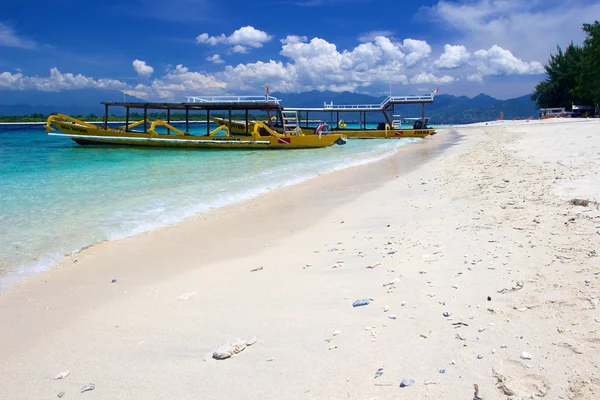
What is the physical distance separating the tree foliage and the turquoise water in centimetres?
4946

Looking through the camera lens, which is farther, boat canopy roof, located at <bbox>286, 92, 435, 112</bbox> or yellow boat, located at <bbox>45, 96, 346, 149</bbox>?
boat canopy roof, located at <bbox>286, 92, 435, 112</bbox>

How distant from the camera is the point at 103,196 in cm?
1162

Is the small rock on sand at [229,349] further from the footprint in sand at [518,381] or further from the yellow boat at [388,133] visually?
the yellow boat at [388,133]

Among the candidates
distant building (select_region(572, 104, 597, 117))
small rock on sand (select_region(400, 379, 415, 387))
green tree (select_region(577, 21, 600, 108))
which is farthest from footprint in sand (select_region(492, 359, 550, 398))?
distant building (select_region(572, 104, 597, 117))

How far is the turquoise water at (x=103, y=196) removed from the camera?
6992 mm

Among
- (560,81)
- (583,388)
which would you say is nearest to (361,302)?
(583,388)

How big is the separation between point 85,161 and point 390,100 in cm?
2985

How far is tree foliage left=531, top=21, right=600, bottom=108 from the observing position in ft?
178

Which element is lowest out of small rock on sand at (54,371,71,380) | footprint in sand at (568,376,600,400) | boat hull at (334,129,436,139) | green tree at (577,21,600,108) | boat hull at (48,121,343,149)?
small rock on sand at (54,371,71,380)

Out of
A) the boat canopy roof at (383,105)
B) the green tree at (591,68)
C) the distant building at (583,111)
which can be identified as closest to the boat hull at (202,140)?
the boat canopy roof at (383,105)

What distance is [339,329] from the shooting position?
333 cm

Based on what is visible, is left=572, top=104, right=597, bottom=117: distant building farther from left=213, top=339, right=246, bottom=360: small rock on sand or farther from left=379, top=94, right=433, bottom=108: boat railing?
left=213, top=339, right=246, bottom=360: small rock on sand

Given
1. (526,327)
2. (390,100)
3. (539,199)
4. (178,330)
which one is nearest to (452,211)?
(539,199)

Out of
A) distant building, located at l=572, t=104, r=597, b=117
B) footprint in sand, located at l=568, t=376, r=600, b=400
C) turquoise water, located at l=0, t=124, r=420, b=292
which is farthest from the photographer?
distant building, located at l=572, t=104, r=597, b=117
